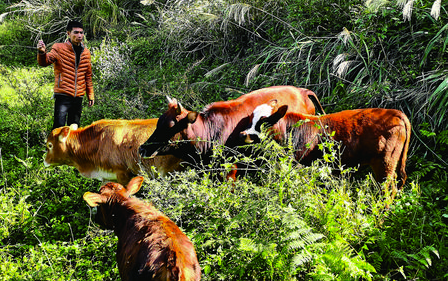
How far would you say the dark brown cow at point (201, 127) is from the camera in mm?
5113

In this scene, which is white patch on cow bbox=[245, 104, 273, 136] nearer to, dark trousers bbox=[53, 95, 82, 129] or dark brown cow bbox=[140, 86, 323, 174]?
dark brown cow bbox=[140, 86, 323, 174]

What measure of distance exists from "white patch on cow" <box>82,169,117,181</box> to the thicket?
410 millimetres

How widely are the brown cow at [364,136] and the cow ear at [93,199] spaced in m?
1.80

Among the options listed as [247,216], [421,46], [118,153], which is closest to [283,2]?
[421,46]

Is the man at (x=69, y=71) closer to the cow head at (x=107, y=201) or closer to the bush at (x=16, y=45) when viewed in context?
the cow head at (x=107, y=201)

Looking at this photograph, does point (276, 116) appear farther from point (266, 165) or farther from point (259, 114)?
point (266, 165)

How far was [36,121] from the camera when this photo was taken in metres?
8.17

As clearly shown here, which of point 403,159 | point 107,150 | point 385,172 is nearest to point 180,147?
point 107,150

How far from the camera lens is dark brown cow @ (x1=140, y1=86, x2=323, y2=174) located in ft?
16.8

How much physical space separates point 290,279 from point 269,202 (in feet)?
2.37

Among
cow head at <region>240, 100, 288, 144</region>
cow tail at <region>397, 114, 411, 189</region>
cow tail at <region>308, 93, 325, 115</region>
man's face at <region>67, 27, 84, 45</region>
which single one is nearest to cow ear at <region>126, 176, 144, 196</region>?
cow head at <region>240, 100, 288, 144</region>

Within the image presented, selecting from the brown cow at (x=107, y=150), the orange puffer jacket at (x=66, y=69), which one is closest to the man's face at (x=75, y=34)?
the orange puffer jacket at (x=66, y=69)

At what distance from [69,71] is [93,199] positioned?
3430 millimetres

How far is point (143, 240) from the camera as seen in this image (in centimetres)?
333
